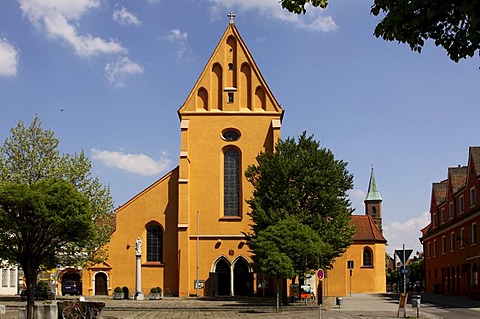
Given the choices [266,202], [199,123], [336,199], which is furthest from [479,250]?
[199,123]

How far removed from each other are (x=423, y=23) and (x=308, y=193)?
3674 centimetres

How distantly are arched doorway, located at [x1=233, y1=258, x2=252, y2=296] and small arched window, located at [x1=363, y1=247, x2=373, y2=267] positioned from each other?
20.9 meters

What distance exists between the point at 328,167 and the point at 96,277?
2299 centimetres

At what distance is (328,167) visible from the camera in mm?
44500

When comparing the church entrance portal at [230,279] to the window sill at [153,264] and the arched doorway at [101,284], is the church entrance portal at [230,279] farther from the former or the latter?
the arched doorway at [101,284]

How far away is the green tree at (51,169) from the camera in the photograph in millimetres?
44188

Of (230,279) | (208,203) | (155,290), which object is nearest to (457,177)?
(230,279)

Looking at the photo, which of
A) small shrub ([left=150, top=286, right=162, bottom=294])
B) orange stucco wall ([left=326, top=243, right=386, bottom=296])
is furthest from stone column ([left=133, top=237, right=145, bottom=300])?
orange stucco wall ([left=326, top=243, right=386, bottom=296])

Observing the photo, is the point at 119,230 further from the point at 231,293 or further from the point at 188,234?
the point at 231,293

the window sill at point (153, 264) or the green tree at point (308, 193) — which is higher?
the green tree at point (308, 193)

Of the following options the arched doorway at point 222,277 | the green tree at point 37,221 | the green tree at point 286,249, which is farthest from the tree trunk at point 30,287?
the arched doorway at point 222,277

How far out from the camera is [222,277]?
178 feet

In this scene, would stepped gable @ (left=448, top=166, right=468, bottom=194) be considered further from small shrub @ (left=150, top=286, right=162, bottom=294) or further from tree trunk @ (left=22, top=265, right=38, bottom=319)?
tree trunk @ (left=22, top=265, right=38, bottom=319)

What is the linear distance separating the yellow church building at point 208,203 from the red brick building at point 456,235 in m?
9.38
